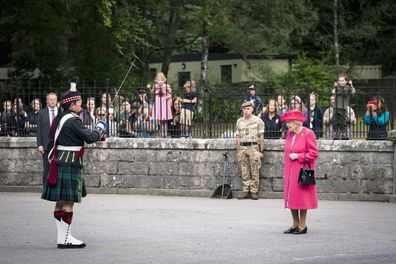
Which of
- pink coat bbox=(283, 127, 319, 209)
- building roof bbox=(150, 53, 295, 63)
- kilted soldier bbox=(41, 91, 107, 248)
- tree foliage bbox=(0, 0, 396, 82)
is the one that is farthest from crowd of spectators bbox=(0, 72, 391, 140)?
building roof bbox=(150, 53, 295, 63)

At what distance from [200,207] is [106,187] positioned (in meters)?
3.46

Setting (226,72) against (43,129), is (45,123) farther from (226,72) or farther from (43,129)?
(226,72)

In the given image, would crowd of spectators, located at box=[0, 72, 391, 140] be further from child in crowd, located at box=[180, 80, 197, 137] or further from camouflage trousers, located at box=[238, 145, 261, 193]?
camouflage trousers, located at box=[238, 145, 261, 193]

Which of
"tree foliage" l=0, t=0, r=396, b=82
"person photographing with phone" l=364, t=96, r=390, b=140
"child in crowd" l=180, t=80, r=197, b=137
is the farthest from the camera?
"tree foliage" l=0, t=0, r=396, b=82

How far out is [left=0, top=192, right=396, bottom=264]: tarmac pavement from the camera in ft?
39.9

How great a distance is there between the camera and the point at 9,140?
2183 centimetres

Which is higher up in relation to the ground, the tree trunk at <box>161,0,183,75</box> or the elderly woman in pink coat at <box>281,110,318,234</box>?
the tree trunk at <box>161,0,183,75</box>

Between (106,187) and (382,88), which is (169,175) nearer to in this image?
(106,187)

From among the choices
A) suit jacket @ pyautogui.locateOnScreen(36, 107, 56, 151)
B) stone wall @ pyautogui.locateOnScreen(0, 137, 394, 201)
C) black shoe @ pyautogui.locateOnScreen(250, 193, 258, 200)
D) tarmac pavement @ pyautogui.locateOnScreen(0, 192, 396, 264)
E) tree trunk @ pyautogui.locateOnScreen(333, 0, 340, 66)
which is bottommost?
tarmac pavement @ pyautogui.locateOnScreen(0, 192, 396, 264)

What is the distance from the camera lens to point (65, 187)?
13.0 m

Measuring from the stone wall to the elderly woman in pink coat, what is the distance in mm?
5035

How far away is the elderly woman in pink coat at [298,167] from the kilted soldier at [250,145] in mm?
5115

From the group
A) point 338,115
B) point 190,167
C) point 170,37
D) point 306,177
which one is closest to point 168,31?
point 170,37

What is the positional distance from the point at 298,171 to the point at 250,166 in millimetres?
5359
